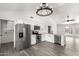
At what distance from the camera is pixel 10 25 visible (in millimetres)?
4125

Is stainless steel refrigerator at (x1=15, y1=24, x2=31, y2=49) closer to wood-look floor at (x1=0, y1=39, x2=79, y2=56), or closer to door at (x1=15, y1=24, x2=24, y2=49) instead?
door at (x1=15, y1=24, x2=24, y2=49)

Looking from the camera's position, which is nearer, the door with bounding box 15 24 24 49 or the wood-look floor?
the wood-look floor

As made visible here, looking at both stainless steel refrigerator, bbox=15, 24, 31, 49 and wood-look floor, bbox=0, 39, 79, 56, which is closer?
wood-look floor, bbox=0, 39, 79, 56

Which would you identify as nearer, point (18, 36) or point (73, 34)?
point (73, 34)

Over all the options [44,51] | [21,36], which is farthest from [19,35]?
[44,51]

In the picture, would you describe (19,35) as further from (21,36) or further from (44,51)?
(44,51)

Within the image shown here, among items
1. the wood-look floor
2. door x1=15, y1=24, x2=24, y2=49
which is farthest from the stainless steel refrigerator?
the wood-look floor

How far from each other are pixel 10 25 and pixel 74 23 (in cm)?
355

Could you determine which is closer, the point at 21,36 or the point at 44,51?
the point at 44,51

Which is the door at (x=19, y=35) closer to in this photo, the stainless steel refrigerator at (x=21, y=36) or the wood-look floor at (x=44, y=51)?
the stainless steel refrigerator at (x=21, y=36)

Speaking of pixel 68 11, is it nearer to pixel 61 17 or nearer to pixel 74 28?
pixel 61 17

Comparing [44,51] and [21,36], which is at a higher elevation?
[21,36]

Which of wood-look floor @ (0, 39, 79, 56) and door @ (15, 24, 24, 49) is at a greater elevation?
door @ (15, 24, 24, 49)

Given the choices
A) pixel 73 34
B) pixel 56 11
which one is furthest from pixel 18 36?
pixel 73 34
